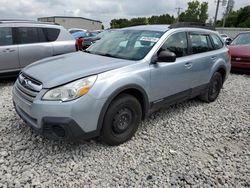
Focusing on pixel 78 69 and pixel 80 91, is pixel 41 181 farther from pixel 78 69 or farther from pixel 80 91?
pixel 78 69

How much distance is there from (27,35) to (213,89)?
4.84m

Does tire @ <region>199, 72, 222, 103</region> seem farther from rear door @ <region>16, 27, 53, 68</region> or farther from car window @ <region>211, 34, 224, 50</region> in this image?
rear door @ <region>16, 27, 53, 68</region>

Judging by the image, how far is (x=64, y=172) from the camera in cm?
258

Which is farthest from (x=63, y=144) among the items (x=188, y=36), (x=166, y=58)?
(x=188, y=36)

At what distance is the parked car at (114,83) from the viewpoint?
253 centimetres

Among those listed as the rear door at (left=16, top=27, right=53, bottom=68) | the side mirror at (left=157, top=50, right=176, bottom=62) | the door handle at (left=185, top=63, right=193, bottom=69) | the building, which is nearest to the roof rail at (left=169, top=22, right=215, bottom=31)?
the door handle at (left=185, top=63, right=193, bottom=69)

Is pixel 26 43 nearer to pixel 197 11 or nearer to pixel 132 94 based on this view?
pixel 132 94

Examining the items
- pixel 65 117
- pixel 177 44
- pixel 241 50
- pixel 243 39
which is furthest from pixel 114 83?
pixel 243 39

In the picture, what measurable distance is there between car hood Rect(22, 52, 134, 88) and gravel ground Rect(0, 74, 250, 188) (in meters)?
0.96

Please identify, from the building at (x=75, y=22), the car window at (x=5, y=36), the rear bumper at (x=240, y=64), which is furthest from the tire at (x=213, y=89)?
the building at (x=75, y=22)

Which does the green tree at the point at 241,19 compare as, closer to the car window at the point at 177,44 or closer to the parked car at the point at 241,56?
the parked car at the point at 241,56

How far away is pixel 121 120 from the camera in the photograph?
120 inches

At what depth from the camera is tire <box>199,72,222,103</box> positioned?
4.78 metres

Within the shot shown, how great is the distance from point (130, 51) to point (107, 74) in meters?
0.83
